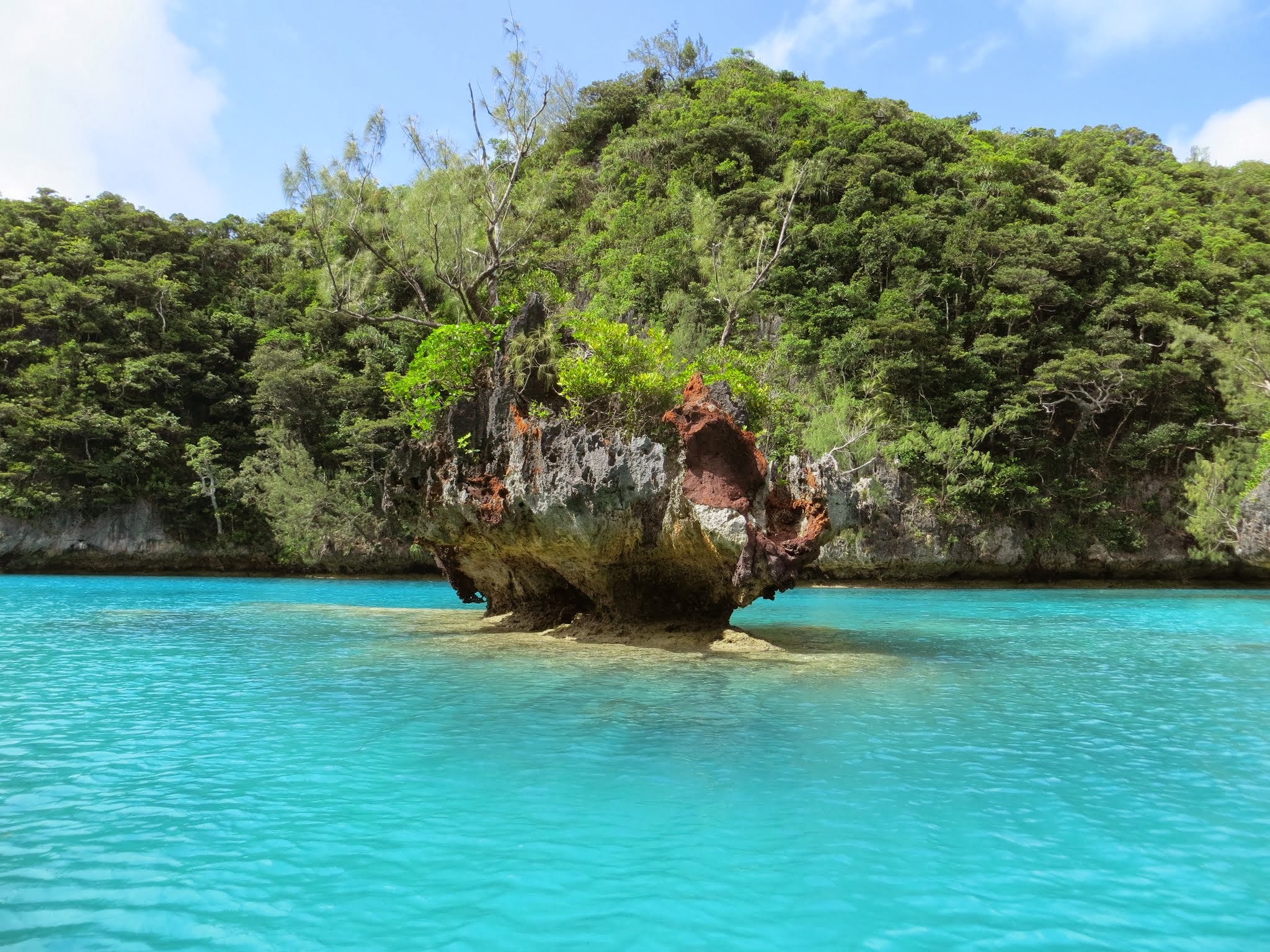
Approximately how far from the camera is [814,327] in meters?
34.2

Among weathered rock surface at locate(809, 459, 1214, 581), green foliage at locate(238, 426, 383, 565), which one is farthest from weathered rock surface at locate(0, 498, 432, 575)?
weathered rock surface at locate(809, 459, 1214, 581)

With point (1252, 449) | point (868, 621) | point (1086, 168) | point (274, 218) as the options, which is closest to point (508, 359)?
point (868, 621)

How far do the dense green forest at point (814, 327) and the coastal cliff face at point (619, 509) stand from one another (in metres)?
11.0

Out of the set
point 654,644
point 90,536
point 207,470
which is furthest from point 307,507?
point 654,644

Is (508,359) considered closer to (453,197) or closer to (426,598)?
(453,197)

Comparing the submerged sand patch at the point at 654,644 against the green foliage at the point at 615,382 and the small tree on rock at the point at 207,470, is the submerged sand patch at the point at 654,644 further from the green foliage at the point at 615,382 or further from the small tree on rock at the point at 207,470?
the small tree on rock at the point at 207,470

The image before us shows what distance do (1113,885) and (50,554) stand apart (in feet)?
145

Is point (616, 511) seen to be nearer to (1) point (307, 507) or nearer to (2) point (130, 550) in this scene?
(1) point (307, 507)

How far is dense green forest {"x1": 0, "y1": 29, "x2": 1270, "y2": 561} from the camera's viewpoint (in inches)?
1257

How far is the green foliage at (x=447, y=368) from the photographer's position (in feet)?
50.0

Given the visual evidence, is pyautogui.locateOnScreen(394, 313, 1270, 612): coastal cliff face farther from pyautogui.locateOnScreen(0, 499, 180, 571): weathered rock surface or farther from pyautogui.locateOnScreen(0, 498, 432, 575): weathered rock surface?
pyautogui.locateOnScreen(0, 499, 180, 571): weathered rock surface

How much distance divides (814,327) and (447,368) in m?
23.0

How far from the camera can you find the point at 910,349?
32.5 meters

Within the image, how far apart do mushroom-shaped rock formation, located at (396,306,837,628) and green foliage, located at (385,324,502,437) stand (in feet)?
1.50
